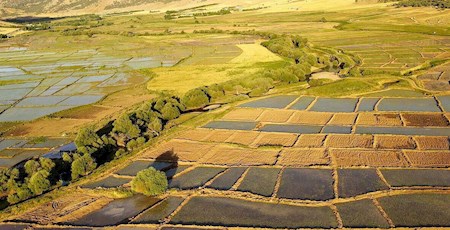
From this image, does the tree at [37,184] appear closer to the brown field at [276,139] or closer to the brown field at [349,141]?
the brown field at [276,139]

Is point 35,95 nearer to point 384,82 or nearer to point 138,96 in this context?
point 138,96

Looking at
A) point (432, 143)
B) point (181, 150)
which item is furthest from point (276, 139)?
point (432, 143)

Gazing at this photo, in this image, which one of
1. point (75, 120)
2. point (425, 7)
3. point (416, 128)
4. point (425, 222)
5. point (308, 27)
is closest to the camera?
point (425, 222)

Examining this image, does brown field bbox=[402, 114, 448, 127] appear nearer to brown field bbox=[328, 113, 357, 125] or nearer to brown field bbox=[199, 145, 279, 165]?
brown field bbox=[328, 113, 357, 125]

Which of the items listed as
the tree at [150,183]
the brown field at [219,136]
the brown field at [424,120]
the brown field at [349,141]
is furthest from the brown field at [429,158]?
the tree at [150,183]

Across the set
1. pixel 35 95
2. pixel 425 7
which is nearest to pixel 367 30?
pixel 425 7

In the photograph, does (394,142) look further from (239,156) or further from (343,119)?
(239,156)

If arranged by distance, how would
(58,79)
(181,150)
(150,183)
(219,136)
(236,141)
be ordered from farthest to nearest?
(58,79) → (219,136) → (236,141) → (181,150) → (150,183)
